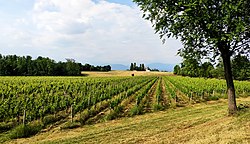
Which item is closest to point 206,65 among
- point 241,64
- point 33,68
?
point 241,64

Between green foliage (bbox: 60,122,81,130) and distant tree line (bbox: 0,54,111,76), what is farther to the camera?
distant tree line (bbox: 0,54,111,76)

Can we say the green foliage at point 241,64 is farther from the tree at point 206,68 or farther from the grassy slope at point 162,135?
the grassy slope at point 162,135

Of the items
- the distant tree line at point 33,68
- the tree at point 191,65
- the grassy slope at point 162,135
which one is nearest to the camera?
the grassy slope at point 162,135

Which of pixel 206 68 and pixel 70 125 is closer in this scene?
pixel 70 125

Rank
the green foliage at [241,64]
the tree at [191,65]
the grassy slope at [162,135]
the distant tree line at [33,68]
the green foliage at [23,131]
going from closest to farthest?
1. the grassy slope at [162,135]
2. the green foliage at [23,131]
3. the tree at [191,65]
4. the green foliage at [241,64]
5. the distant tree line at [33,68]

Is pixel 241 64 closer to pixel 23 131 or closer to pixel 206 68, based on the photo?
pixel 206 68

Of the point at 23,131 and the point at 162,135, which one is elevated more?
the point at 162,135

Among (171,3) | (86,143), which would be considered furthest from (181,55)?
(86,143)

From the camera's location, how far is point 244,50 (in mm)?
14773

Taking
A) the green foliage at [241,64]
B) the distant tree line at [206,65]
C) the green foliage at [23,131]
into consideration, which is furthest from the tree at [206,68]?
the green foliage at [23,131]

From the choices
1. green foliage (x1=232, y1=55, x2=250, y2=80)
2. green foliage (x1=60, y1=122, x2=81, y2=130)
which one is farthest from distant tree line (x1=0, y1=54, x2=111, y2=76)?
green foliage (x1=232, y1=55, x2=250, y2=80)

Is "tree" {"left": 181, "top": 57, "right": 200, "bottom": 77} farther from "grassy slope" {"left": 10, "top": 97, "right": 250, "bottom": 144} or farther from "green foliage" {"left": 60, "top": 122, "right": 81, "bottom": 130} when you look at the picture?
"green foliage" {"left": 60, "top": 122, "right": 81, "bottom": 130}

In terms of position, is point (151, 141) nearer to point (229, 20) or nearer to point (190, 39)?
point (190, 39)

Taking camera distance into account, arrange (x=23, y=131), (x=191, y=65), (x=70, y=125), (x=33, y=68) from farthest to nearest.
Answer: (x=33, y=68) → (x=70, y=125) → (x=191, y=65) → (x=23, y=131)
